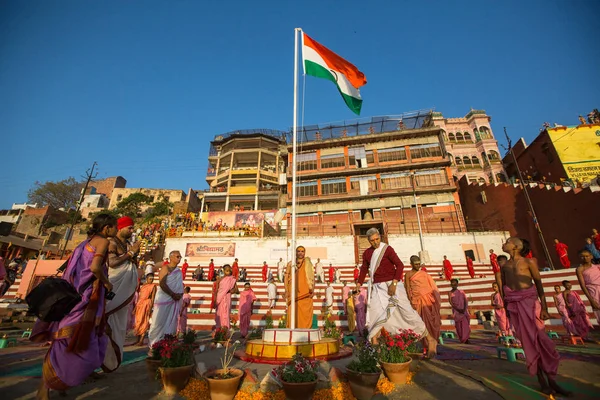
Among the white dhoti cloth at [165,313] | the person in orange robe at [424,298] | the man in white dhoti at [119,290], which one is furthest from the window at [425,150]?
the man in white dhoti at [119,290]

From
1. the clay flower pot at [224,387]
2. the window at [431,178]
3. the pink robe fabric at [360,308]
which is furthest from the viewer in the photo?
the window at [431,178]

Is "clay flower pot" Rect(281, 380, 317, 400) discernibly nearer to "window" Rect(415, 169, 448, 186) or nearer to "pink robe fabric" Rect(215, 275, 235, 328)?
"pink robe fabric" Rect(215, 275, 235, 328)

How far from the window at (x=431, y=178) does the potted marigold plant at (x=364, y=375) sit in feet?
88.3

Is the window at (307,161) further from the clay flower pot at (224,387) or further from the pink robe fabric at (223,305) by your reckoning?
the clay flower pot at (224,387)

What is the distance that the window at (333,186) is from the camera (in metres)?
29.4

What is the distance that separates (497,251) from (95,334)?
2526 cm

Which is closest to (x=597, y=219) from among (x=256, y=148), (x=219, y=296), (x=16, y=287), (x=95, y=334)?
(x=219, y=296)

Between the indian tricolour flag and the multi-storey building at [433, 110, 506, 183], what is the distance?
30482 millimetres

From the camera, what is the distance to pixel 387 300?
482 cm

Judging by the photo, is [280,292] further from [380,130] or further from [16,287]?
[380,130]

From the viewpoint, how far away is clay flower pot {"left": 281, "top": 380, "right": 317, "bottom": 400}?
2809 millimetres

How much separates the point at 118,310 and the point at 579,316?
10.4 meters

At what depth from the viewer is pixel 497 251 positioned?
825 inches

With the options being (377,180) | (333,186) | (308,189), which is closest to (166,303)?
(308,189)
